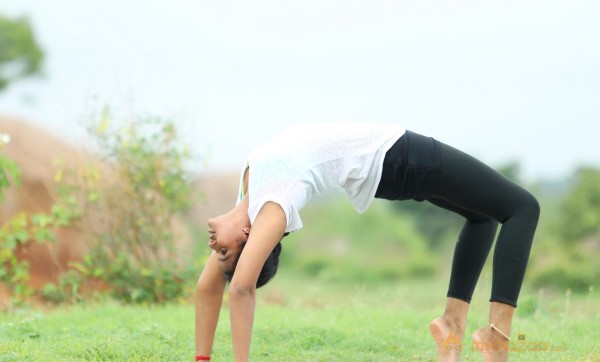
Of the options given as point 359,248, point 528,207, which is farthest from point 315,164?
point 359,248

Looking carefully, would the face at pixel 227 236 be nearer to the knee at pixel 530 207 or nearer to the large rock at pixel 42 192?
the knee at pixel 530 207

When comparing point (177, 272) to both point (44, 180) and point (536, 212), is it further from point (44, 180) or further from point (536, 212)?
point (536, 212)

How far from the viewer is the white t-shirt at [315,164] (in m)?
2.95

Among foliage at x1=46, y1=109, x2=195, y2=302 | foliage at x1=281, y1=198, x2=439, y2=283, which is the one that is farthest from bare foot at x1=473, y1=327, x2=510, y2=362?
foliage at x1=281, y1=198, x2=439, y2=283

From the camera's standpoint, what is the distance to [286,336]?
413 centimetres

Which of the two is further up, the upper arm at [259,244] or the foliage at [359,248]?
the upper arm at [259,244]

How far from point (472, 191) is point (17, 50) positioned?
2072cm

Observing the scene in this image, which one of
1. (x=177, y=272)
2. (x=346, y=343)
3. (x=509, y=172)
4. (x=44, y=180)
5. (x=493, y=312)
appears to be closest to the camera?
(x=493, y=312)

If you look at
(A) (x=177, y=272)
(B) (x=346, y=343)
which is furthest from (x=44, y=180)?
(B) (x=346, y=343)

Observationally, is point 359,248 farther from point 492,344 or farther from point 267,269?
point 267,269

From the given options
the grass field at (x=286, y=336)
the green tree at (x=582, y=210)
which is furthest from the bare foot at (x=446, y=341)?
the green tree at (x=582, y=210)

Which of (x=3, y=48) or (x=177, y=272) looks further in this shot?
(x=3, y=48)

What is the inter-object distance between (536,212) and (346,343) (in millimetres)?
1295

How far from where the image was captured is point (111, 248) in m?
6.93
